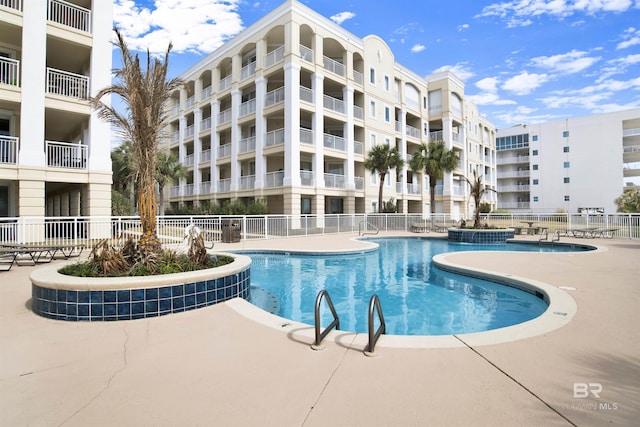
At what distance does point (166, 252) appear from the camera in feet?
22.2

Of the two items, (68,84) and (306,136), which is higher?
(68,84)

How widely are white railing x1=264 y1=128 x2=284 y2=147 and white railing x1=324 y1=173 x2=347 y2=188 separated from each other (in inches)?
180

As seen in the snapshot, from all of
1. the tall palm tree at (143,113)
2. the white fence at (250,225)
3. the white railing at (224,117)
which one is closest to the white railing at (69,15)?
the white fence at (250,225)

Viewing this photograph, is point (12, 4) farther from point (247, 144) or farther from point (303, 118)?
point (303, 118)

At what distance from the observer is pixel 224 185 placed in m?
30.5

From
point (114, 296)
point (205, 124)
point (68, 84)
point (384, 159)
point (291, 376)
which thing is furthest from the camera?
point (205, 124)

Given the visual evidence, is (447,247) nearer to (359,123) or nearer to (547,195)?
(359,123)

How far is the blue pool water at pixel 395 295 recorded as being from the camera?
20.1 feet

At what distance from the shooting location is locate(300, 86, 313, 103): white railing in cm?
2520

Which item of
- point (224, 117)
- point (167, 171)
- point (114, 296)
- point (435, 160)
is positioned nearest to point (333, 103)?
point (435, 160)

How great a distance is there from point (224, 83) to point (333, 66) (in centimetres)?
1083

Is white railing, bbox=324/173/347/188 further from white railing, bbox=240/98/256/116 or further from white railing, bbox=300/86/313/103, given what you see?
white railing, bbox=240/98/256/116

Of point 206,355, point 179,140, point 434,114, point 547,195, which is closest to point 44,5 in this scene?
point 206,355

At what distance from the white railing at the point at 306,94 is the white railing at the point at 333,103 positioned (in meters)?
1.48
